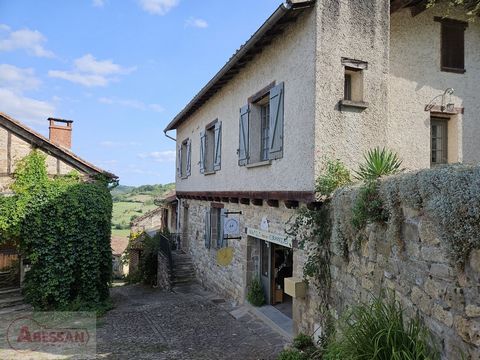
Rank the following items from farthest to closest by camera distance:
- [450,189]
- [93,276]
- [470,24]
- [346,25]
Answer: [93,276], [470,24], [346,25], [450,189]

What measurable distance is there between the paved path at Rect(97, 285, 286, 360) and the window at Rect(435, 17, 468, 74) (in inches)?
248

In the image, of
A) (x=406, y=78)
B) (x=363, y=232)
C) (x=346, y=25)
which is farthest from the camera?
(x=406, y=78)

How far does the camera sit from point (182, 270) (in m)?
13.4

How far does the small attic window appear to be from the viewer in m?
6.00

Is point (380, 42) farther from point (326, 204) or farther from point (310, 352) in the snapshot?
point (310, 352)

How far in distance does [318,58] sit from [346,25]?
2.71ft

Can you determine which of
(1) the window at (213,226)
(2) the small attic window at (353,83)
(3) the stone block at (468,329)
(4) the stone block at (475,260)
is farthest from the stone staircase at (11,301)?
(4) the stone block at (475,260)

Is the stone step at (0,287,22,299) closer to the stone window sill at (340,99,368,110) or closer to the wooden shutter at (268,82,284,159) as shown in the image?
the wooden shutter at (268,82,284,159)

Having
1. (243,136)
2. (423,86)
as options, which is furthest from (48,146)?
(423,86)

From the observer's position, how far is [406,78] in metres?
6.88

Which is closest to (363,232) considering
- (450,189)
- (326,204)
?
A: (326,204)

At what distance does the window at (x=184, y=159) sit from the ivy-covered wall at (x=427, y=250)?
9800mm

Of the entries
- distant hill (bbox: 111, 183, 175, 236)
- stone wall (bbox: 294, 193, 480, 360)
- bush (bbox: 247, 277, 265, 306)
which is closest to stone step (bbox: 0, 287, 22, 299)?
bush (bbox: 247, 277, 265, 306)

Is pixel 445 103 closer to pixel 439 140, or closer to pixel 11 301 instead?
pixel 439 140
